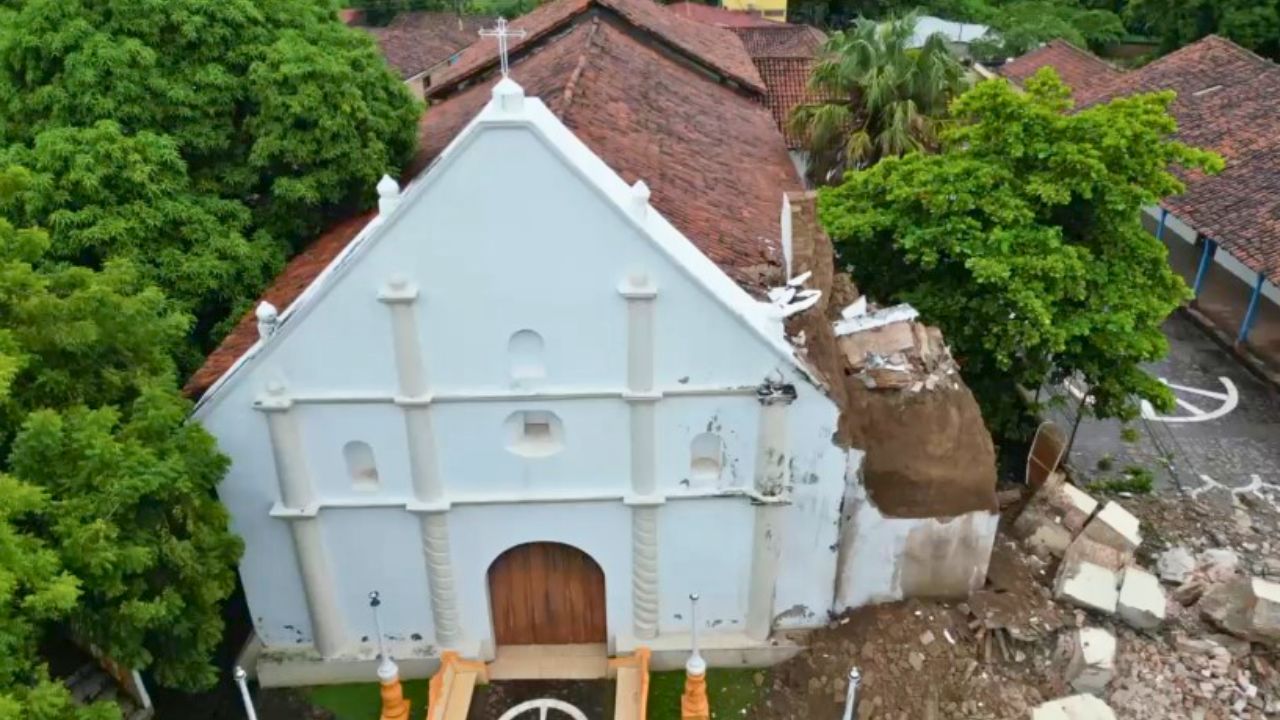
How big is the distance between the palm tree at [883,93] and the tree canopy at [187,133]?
12.3 m

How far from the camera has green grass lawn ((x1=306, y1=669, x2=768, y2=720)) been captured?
17.6 meters

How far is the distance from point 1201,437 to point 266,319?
23336 mm

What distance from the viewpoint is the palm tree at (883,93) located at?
25.3m

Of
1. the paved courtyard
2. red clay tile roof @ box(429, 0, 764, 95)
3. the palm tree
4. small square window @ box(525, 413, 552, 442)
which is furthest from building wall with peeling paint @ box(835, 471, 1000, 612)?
red clay tile roof @ box(429, 0, 764, 95)

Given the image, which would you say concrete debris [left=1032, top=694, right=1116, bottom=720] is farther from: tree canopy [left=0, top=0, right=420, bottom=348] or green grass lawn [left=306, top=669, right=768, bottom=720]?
tree canopy [left=0, top=0, right=420, bottom=348]

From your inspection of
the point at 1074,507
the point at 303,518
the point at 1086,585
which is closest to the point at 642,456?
the point at 303,518

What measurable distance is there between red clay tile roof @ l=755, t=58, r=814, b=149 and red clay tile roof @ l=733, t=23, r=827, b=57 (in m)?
6.38

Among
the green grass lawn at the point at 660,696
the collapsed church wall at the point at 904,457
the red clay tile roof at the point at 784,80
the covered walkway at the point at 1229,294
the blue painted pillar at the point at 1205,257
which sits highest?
the red clay tile roof at the point at 784,80

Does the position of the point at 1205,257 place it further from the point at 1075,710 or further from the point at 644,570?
the point at 644,570

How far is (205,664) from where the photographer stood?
47.2 feet

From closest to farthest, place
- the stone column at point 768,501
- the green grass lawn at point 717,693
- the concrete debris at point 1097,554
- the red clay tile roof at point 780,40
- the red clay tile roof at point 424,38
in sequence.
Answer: the stone column at point 768,501 → the green grass lawn at point 717,693 → the concrete debris at point 1097,554 → the red clay tile roof at point 780,40 → the red clay tile roof at point 424,38

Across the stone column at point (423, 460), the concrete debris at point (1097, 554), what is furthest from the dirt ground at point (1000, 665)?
the stone column at point (423, 460)

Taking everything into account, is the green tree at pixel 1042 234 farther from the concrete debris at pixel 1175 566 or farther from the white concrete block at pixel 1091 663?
the white concrete block at pixel 1091 663

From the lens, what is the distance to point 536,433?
1650 centimetres
